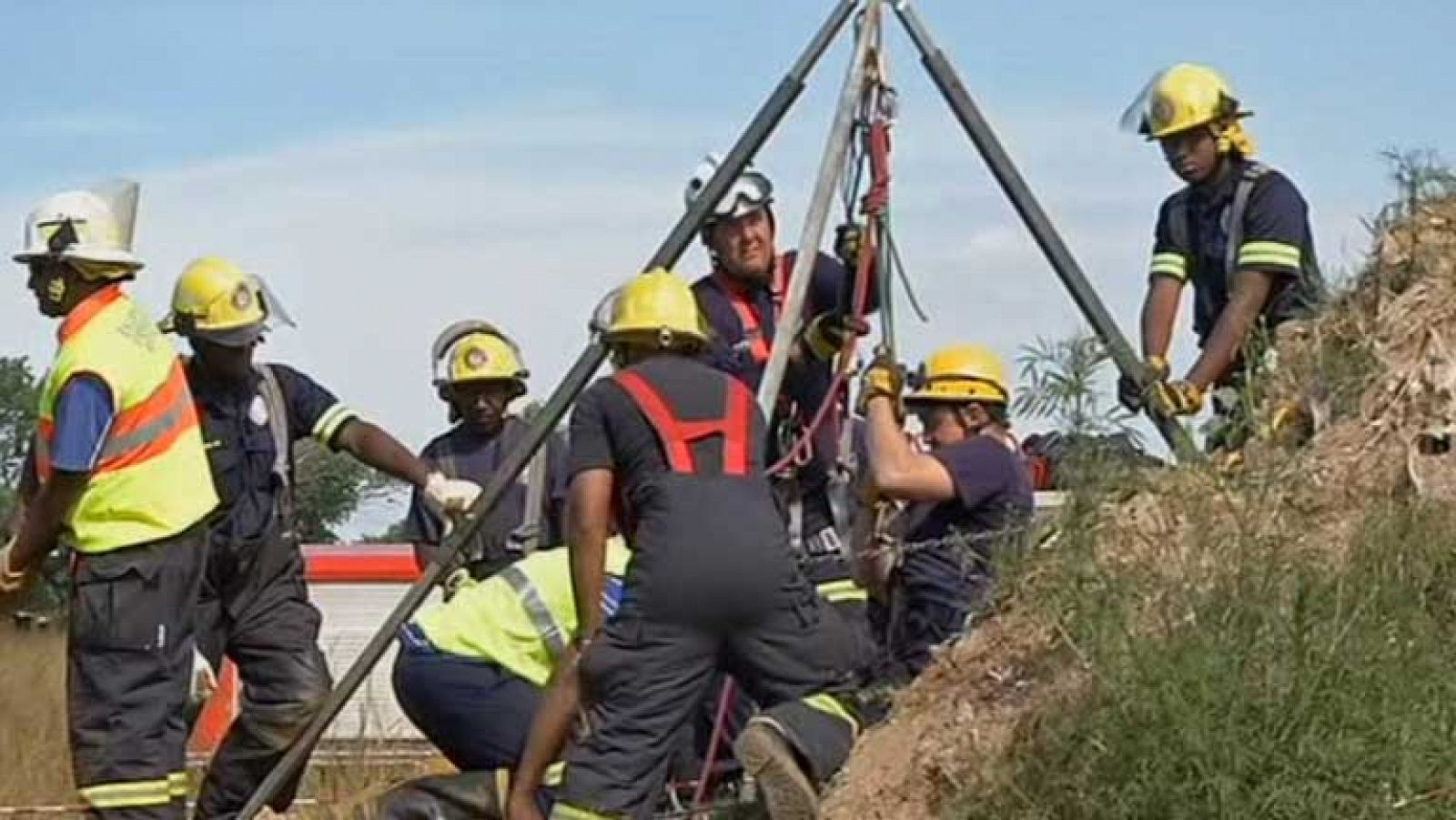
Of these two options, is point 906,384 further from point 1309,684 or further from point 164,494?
point 1309,684

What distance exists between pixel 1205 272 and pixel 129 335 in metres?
3.40

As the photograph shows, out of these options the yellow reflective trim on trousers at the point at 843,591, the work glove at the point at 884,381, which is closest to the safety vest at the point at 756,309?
the work glove at the point at 884,381

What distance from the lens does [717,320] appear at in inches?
376

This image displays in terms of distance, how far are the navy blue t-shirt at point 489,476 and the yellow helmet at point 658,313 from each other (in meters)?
2.23

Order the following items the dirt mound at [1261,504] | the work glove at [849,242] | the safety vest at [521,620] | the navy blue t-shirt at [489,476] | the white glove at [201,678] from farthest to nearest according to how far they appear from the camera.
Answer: the navy blue t-shirt at [489,476], the white glove at [201,678], the work glove at [849,242], the safety vest at [521,620], the dirt mound at [1261,504]

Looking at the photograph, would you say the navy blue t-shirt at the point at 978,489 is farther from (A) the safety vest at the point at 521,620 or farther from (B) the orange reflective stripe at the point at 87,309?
(B) the orange reflective stripe at the point at 87,309

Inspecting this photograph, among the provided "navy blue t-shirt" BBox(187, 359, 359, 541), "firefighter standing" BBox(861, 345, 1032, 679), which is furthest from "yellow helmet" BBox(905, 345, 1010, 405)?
"navy blue t-shirt" BBox(187, 359, 359, 541)

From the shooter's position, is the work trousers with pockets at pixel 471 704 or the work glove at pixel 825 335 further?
the work glove at pixel 825 335

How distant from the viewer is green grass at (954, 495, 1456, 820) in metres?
5.91

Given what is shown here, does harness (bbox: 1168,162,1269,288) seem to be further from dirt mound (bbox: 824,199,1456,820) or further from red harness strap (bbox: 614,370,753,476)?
red harness strap (bbox: 614,370,753,476)

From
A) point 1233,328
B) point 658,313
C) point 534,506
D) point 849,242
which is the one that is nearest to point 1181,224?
point 1233,328

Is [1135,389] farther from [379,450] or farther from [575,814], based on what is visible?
[379,450]

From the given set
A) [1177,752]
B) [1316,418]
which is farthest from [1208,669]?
[1316,418]

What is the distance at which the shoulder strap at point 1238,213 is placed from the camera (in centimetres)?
874
